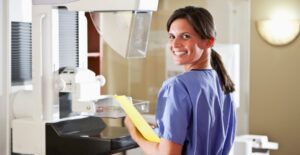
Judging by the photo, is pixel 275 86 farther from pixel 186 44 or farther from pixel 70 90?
pixel 186 44

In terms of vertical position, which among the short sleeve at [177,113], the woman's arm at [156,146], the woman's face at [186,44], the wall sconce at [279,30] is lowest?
the woman's arm at [156,146]

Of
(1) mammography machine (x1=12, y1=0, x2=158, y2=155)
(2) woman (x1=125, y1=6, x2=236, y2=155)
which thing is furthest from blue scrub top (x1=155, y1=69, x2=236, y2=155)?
→ (1) mammography machine (x1=12, y1=0, x2=158, y2=155)

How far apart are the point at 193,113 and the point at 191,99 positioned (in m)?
0.04

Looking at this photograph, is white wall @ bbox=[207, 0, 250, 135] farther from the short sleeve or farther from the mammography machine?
the short sleeve

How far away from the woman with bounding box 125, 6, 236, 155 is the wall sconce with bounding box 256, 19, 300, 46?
7.65 ft

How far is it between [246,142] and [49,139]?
4.32ft

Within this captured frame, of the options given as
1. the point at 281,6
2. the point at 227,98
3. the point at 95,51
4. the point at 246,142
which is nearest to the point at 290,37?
the point at 281,6

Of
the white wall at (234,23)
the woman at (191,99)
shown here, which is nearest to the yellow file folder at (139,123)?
the woman at (191,99)

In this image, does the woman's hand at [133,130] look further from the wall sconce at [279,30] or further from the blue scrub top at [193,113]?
the wall sconce at [279,30]

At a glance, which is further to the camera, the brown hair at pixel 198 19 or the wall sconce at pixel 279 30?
the wall sconce at pixel 279 30

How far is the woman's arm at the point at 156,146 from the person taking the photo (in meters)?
1.23

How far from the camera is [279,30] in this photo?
11.6 feet

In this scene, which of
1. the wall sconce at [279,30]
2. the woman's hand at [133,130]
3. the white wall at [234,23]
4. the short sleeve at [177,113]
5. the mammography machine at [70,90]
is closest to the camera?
the short sleeve at [177,113]

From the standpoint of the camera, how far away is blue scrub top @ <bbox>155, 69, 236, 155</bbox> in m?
1.22
